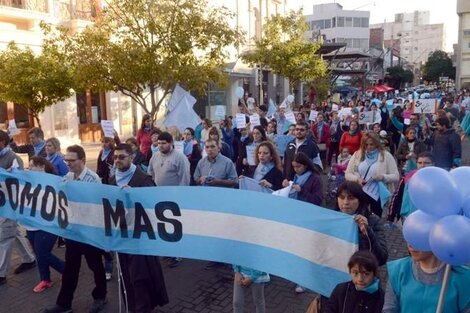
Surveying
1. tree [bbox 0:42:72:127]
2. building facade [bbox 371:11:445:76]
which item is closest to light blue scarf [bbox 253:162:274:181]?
tree [bbox 0:42:72:127]

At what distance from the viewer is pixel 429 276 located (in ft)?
8.23

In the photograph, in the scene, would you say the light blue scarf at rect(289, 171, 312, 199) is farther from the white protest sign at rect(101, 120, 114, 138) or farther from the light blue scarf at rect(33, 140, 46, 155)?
the white protest sign at rect(101, 120, 114, 138)

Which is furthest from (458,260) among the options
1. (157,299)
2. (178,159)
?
(178,159)

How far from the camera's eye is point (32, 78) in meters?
12.4

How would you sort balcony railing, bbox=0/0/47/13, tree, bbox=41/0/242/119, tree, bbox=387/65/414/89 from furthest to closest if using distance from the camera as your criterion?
tree, bbox=387/65/414/89 → balcony railing, bbox=0/0/47/13 → tree, bbox=41/0/242/119

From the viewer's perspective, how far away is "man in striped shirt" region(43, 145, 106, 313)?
4625 mm

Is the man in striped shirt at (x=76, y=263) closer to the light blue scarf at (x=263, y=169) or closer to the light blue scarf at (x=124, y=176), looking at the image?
the light blue scarf at (x=124, y=176)

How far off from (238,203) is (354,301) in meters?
1.38

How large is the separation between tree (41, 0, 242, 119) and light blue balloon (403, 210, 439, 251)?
10.5 metres

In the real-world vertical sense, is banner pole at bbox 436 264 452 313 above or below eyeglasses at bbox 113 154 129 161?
below

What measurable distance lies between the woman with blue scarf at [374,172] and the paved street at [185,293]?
36.9 inches

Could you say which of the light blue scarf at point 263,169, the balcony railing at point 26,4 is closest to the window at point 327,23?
the balcony railing at point 26,4

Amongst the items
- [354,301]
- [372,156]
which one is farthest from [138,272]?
[372,156]

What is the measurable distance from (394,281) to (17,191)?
4415 mm
